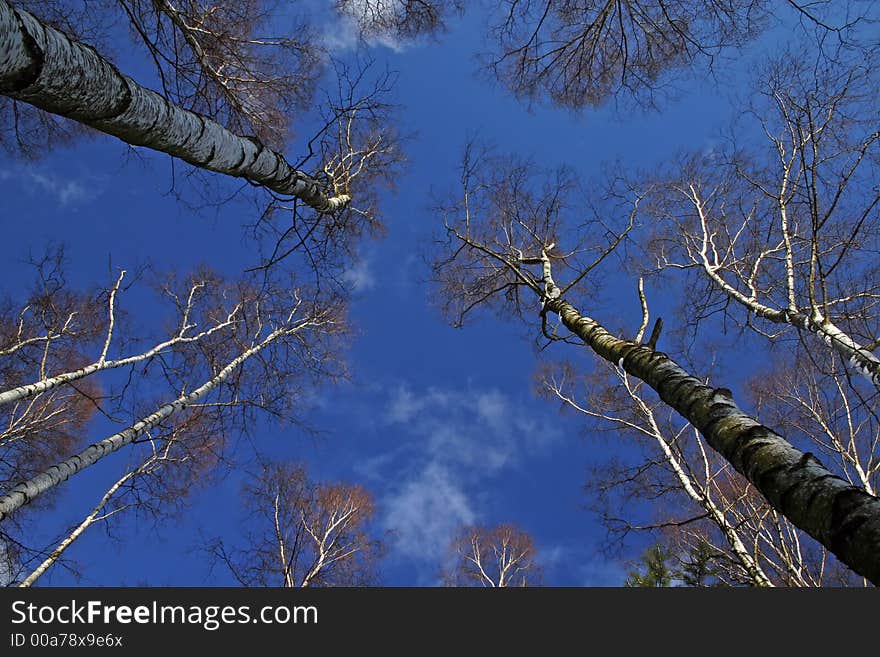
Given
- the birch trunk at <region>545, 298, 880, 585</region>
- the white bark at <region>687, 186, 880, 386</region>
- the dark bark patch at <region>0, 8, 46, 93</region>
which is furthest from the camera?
the white bark at <region>687, 186, 880, 386</region>

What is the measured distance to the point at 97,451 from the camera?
5426 mm

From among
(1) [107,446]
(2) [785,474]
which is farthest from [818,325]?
(1) [107,446]

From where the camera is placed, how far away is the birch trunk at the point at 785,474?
1.49 meters

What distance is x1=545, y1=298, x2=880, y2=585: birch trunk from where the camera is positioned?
1.49 m

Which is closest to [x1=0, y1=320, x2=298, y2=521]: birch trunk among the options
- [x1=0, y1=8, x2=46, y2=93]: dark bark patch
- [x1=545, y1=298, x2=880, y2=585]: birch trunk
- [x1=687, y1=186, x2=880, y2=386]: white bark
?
[x1=0, y1=8, x2=46, y2=93]: dark bark patch

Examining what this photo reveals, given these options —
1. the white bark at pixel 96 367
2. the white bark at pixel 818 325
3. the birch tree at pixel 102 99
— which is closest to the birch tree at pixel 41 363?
the white bark at pixel 96 367

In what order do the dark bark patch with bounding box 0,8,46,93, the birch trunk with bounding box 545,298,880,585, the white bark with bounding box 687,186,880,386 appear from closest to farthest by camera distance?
the birch trunk with bounding box 545,298,880,585
the dark bark patch with bounding box 0,8,46,93
the white bark with bounding box 687,186,880,386

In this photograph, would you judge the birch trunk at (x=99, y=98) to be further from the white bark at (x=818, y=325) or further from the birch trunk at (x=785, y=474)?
the white bark at (x=818, y=325)

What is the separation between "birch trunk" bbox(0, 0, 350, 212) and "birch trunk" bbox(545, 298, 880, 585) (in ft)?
11.4

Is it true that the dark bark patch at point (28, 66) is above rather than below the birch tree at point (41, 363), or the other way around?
below

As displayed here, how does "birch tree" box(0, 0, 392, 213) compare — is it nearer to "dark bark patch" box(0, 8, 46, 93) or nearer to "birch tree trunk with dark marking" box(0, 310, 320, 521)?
"dark bark patch" box(0, 8, 46, 93)

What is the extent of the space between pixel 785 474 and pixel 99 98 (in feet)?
12.3

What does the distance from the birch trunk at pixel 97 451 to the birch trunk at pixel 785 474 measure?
608 cm

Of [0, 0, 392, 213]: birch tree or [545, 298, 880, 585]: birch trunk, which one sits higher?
[0, 0, 392, 213]: birch tree
